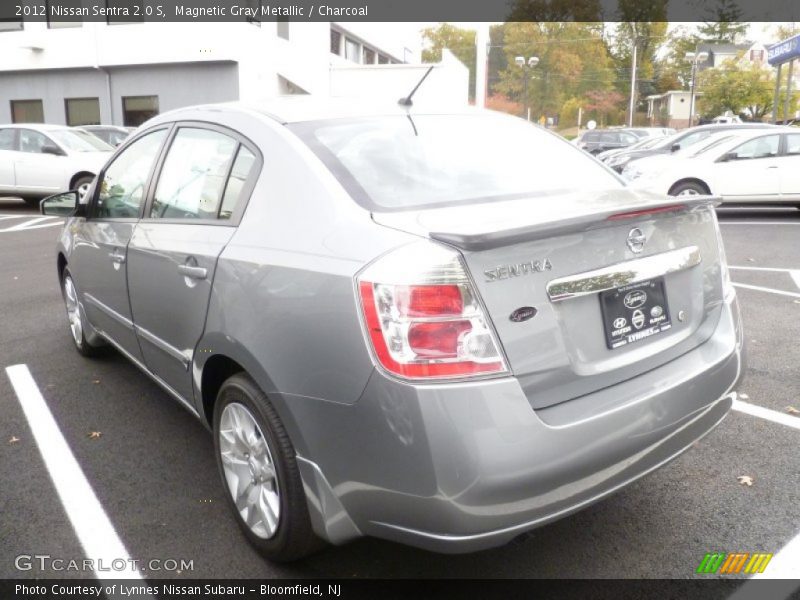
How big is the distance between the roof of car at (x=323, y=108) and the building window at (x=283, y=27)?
25.7 metres

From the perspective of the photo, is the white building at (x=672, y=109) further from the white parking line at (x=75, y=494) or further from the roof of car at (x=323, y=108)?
the white parking line at (x=75, y=494)

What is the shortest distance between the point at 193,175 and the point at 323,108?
652mm

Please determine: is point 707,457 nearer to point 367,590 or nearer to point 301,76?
point 367,590

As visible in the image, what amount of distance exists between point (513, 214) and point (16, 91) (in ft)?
93.4

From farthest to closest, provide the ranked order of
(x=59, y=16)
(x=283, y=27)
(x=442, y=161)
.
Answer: (x=283, y=27) → (x=59, y=16) → (x=442, y=161)

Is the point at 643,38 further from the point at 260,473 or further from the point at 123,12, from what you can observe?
the point at 260,473

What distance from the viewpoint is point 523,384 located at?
6.77 ft

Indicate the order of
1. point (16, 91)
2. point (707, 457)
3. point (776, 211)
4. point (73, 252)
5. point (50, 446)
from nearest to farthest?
1. point (707, 457)
2. point (50, 446)
3. point (73, 252)
4. point (776, 211)
5. point (16, 91)

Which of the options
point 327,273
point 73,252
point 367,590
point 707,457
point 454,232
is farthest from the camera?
point 73,252

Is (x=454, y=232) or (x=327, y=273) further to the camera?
(x=327, y=273)

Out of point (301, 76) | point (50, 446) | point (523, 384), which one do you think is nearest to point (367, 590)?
point (523, 384)

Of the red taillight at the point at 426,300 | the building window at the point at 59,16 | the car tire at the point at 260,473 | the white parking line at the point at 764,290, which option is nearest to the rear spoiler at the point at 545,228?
the red taillight at the point at 426,300

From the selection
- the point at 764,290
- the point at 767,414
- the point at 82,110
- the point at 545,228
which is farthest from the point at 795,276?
the point at 82,110

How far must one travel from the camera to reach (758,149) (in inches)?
465
